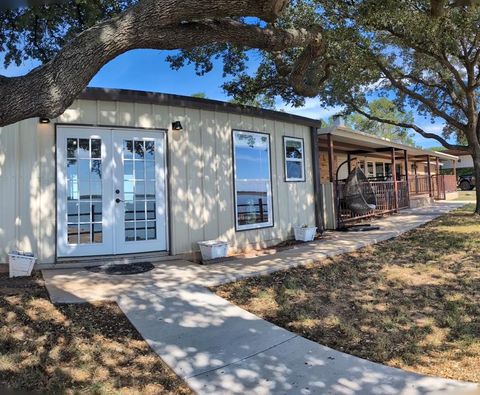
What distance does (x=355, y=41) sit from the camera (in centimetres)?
947

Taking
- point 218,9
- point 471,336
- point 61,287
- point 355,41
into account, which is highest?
point 355,41

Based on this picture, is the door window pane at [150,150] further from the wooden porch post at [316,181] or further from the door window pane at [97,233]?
the wooden porch post at [316,181]

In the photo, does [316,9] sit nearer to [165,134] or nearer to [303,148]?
[303,148]

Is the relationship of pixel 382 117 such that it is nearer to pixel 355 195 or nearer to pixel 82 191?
pixel 355 195

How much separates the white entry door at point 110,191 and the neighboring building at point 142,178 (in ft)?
0.05

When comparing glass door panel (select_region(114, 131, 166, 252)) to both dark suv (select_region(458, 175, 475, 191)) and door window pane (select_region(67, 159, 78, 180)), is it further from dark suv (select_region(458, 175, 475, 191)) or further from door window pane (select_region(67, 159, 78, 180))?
dark suv (select_region(458, 175, 475, 191))

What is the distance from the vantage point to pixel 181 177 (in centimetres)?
771

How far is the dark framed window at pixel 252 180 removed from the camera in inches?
339

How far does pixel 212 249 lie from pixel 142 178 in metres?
1.75

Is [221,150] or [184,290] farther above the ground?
[221,150]

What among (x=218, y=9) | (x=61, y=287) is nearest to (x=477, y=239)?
(x=218, y=9)

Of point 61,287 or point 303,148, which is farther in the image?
point 303,148

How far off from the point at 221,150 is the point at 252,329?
4647 millimetres

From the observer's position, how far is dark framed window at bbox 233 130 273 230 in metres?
8.61
